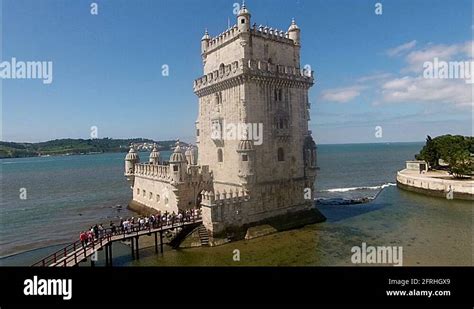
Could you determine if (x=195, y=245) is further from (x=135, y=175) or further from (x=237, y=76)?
(x=135, y=175)

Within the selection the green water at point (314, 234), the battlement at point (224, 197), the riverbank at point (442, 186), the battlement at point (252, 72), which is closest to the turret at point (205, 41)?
the battlement at point (252, 72)

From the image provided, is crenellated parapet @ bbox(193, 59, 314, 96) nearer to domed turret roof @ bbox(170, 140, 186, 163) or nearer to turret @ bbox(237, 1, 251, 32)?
turret @ bbox(237, 1, 251, 32)

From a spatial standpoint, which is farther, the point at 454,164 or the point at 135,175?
the point at 454,164

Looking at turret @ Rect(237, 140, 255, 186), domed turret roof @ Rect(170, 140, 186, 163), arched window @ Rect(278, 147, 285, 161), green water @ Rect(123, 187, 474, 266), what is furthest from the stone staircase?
arched window @ Rect(278, 147, 285, 161)
